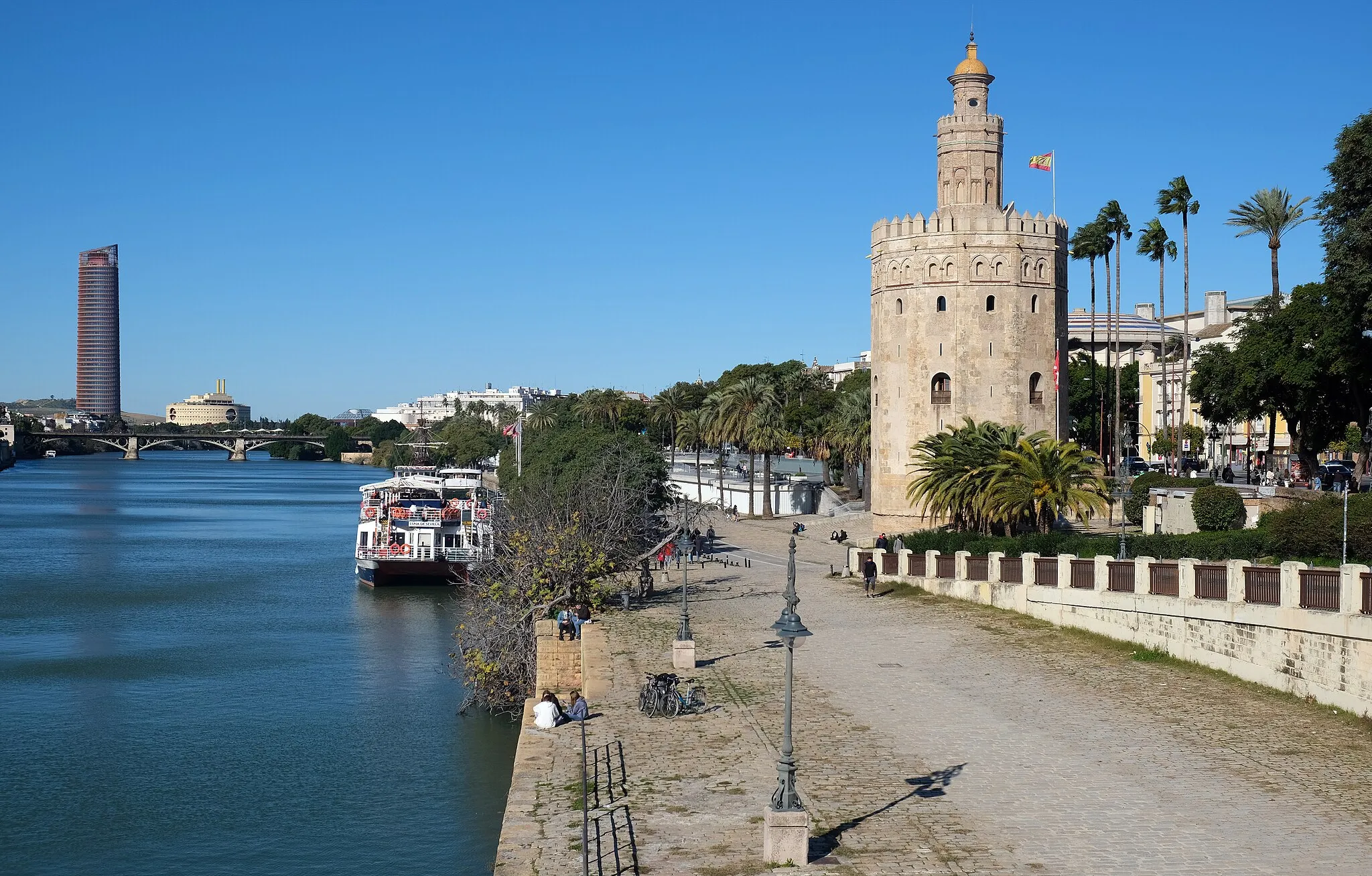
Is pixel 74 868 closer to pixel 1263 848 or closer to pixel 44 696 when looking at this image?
pixel 44 696

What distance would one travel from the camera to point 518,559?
32625mm

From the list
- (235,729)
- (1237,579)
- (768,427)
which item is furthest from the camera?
(768,427)

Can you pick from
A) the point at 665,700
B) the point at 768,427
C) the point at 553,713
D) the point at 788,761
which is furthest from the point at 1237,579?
the point at 768,427

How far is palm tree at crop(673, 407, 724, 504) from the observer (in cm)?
8362

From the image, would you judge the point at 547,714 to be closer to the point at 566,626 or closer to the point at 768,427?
the point at 566,626

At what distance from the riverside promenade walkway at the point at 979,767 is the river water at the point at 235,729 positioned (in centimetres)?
408

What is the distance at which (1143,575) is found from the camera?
2825 centimetres

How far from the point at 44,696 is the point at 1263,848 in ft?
98.3

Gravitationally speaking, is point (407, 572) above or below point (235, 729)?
above

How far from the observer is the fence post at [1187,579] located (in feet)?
86.8

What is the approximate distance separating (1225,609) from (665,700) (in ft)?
35.8

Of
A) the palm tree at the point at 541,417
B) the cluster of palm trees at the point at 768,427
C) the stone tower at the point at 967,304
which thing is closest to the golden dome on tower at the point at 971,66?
the stone tower at the point at 967,304

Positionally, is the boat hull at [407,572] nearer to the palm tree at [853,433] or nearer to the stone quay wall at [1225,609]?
the palm tree at [853,433]

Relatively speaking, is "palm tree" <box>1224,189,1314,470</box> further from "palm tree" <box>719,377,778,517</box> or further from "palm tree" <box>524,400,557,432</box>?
"palm tree" <box>524,400,557,432</box>
